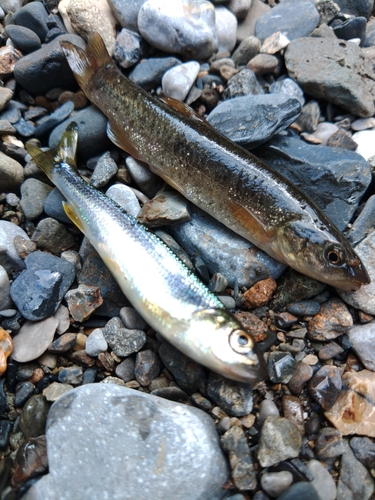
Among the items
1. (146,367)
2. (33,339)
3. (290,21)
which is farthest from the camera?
(290,21)

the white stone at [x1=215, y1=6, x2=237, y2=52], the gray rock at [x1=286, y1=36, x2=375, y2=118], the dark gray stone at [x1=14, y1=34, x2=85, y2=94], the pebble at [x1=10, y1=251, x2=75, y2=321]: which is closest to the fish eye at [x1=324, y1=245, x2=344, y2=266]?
the gray rock at [x1=286, y1=36, x2=375, y2=118]

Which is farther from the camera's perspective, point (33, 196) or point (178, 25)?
point (178, 25)

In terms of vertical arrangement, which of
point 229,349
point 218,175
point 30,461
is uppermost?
point 218,175

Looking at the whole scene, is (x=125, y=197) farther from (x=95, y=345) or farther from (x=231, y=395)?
(x=231, y=395)

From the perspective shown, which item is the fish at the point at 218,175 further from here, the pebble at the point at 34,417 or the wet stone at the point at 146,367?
the pebble at the point at 34,417

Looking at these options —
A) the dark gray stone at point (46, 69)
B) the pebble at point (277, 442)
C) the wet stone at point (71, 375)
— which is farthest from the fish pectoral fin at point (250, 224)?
the dark gray stone at point (46, 69)

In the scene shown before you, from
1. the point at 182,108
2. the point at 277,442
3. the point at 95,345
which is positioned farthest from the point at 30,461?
the point at 182,108
